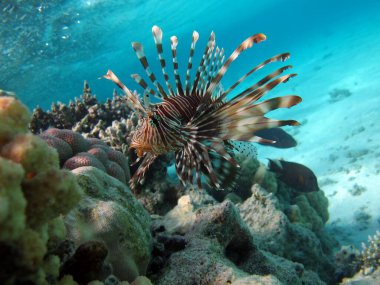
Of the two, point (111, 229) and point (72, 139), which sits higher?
point (72, 139)

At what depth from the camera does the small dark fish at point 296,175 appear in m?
6.41

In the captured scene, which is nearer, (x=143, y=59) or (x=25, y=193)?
(x=25, y=193)

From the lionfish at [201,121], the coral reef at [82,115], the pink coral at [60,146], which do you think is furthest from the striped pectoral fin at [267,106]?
the coral reef at [82,115]

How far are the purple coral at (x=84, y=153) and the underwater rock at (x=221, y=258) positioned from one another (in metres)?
1.46

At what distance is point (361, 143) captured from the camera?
11.6 meters

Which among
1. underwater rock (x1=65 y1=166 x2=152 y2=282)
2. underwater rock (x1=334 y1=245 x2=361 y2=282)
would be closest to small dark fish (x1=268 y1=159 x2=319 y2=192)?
underwater rock (x1=334 y1=245 x2=361 y2=282)

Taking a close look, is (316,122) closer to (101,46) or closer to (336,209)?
(336,209)

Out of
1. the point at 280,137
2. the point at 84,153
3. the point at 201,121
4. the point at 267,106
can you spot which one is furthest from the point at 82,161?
the point at 280,137

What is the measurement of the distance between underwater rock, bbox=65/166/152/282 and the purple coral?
1259 mm

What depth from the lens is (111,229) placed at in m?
2.00

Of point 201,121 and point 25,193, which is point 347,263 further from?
point 25,193

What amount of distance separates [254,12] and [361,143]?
75235 mm

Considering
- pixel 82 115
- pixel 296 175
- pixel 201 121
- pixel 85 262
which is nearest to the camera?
pixel 85 262

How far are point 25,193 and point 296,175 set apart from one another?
599 cm
